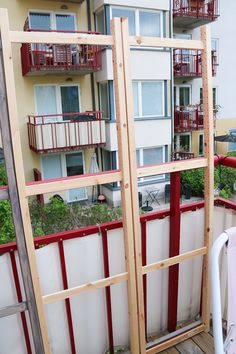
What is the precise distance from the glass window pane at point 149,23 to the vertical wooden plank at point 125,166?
7377mm

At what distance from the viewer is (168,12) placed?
8008mm

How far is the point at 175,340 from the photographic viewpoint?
1.72m

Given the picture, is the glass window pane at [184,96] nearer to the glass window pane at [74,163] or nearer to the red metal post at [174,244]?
the glass window pane at [74,163]

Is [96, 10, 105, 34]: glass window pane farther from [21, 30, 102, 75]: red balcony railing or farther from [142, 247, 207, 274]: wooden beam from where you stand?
[142, 247, 207, 274]: wooden beam

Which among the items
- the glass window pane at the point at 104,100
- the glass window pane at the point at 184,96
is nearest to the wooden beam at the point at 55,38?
the glass window pane at the point at 104,100

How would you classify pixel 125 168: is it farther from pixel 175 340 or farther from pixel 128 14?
pixel 128 14

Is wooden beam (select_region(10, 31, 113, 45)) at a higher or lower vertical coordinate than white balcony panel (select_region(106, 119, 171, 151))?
higher

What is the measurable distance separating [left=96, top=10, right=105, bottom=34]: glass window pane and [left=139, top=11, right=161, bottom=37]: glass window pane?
3.38 ft

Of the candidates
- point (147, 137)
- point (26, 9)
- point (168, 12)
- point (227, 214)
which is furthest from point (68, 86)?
point (227, 214)

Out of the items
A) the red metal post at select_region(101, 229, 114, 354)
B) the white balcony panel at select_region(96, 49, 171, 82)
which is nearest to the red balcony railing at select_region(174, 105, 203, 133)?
the white balcony panel at select_region(96, 49, 171, 82)

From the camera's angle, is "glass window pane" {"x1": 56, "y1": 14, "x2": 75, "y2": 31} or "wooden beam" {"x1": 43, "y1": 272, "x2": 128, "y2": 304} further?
"glass window pane" {"x1": 56, "y1": 14, "x2": 75, "y2": 31}

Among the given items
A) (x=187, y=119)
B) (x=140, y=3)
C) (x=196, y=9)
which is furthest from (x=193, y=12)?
(x=187, y=119)

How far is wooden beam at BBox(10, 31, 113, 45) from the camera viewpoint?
1.06 m

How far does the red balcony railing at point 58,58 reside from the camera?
6609 millimetres
